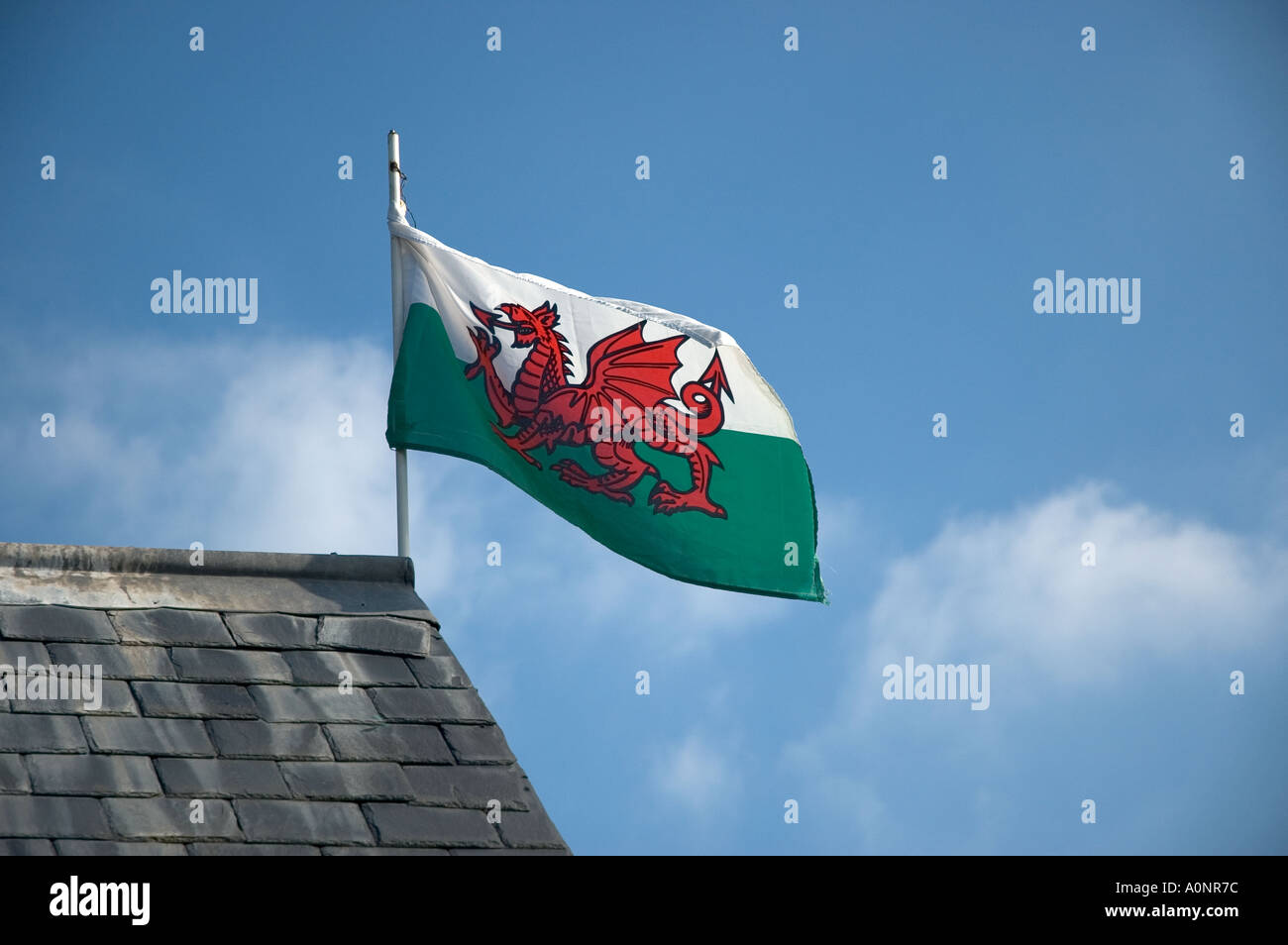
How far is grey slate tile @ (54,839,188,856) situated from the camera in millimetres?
5228

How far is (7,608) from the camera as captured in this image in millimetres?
6184

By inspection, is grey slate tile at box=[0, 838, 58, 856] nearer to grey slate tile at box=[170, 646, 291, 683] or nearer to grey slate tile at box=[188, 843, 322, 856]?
grey slate tile at box=[188, 843, 322, 856]

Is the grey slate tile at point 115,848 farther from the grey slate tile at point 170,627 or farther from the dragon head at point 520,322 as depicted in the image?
the dragon head at point 520,322

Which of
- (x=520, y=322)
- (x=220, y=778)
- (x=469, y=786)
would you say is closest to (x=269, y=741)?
(x=220, y=778)

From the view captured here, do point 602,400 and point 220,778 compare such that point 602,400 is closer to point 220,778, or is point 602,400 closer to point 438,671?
point 438,671

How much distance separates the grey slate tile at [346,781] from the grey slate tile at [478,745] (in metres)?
0.25

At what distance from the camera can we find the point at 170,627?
6262mm

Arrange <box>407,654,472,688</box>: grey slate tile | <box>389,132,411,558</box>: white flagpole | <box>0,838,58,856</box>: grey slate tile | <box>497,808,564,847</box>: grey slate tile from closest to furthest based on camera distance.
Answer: <box>0,838,58,856</box>: grey slate tile, <box>497,808,564,847</box>: grey slate tile, <box>407,654,472,688</box>: grey slate tile, <box>389,132,411,558</box>: white flagpole

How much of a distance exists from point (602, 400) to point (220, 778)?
3.32 metres

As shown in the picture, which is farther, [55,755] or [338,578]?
[338,578]

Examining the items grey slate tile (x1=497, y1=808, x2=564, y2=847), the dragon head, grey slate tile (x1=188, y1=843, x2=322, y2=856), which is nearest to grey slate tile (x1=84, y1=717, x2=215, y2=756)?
grey slate tile (x1=188, y1=843, x2=322, y2=856)

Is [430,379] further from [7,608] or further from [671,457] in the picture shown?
[7,608]
